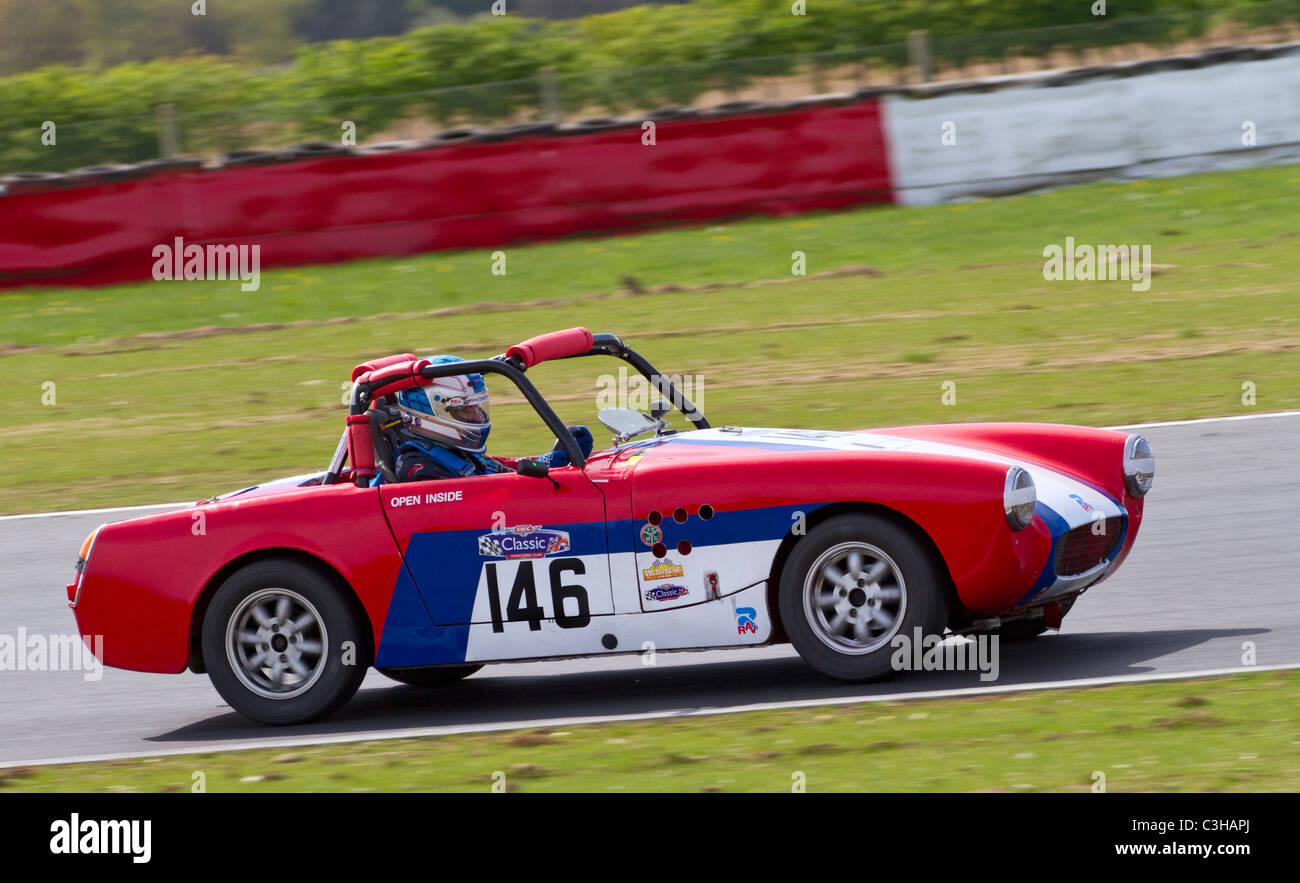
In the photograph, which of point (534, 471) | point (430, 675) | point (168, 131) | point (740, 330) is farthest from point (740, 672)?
point (168, 131)

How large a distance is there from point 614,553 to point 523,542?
0.36m

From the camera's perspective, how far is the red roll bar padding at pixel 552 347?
7195 millimetres

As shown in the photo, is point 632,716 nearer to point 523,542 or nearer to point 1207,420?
point 523,542

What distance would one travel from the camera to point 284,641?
707cm

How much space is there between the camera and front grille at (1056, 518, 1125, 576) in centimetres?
662

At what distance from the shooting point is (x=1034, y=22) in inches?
953

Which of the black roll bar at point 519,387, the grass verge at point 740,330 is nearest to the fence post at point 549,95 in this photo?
the grass verge at point 740,330

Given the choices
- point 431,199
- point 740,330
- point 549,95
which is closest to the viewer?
point 740,330

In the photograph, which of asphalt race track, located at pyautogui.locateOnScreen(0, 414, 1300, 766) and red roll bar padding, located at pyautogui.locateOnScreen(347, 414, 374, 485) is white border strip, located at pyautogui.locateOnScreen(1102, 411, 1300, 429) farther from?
red roll bar padding, located at pyautogui.locateOnScreen(347, 414, 374, 485)

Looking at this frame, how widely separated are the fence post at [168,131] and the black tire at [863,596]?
16.3 metres

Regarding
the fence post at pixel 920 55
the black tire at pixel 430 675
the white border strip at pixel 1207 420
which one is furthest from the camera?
the fence post at pixel 920 55

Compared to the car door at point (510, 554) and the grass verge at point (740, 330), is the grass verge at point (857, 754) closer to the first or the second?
the car door at point (510, 554)
